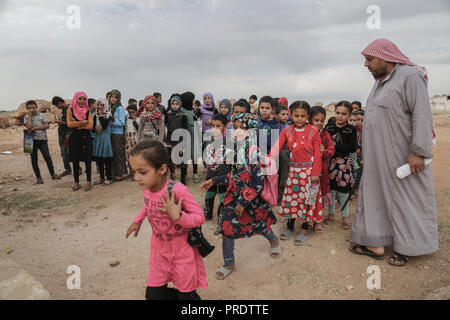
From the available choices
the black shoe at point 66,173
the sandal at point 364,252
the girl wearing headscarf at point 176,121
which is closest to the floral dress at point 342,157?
the sandal at point 364,252

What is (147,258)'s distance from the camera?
348 cm

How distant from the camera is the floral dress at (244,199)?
2.85m

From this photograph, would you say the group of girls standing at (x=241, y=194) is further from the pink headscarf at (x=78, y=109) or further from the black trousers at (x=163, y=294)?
the pink headscarf at (x=78, y=109)

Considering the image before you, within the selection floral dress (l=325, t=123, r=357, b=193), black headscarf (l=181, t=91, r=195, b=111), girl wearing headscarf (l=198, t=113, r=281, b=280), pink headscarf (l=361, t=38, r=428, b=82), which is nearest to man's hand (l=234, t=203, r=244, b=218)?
girl wearing headscarf (l=198, t=113, r=281, b=280)

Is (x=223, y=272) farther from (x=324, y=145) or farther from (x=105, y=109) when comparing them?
(x=105, y=109)

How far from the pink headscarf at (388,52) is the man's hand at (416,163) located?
0.85 m

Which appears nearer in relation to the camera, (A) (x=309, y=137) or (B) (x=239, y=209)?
(B) (x=239, y=209)

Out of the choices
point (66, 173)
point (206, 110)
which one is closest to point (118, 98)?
point (206, 110)

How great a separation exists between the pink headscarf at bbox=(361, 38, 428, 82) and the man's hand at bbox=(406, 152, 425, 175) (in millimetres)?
849

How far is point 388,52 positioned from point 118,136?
567 centimetres

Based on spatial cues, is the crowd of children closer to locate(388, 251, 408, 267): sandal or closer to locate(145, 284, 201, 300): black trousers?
locate(145, 284, 201, 300): black trousers
